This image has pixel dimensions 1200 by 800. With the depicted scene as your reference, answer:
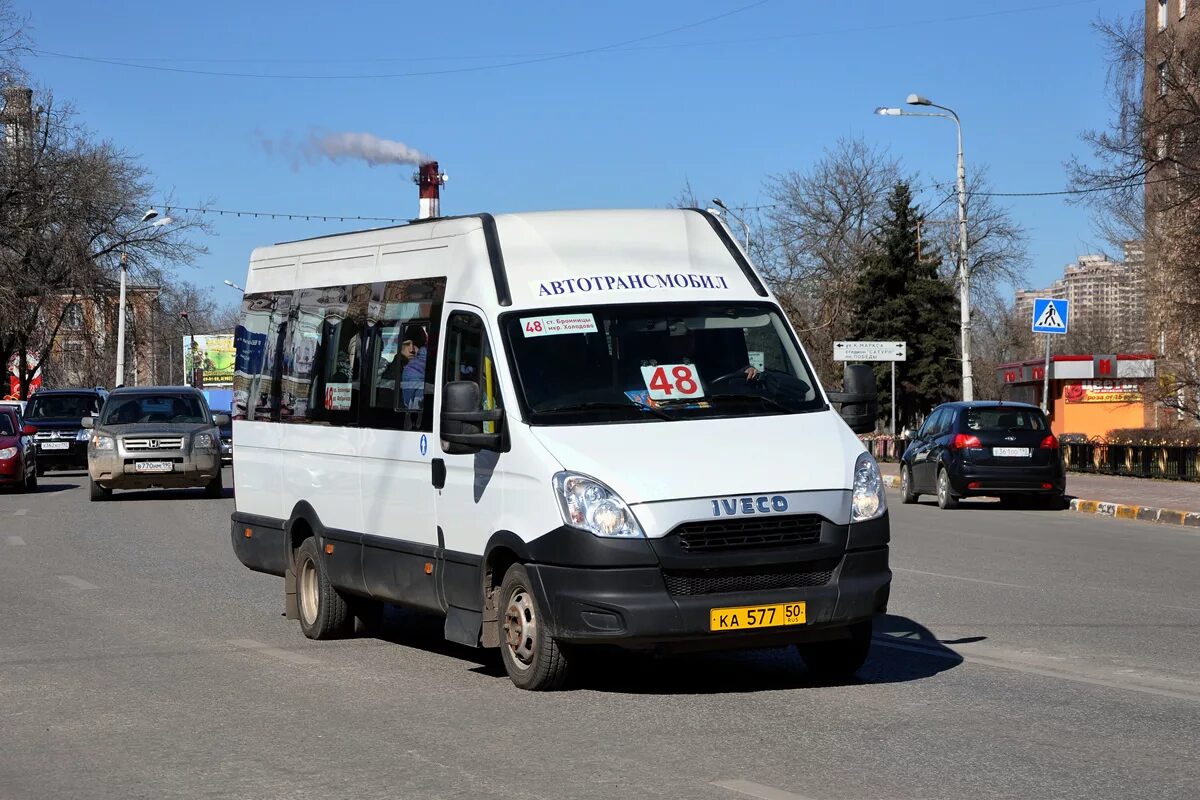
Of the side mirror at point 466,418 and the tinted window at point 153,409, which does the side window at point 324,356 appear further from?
the tinted window at point 153,409

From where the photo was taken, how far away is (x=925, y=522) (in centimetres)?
2344

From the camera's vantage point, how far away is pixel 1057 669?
9.48 meters

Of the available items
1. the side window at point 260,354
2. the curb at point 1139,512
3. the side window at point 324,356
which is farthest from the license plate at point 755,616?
the curb at point 1139,512

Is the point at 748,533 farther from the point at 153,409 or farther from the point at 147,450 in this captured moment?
the point at 153,409

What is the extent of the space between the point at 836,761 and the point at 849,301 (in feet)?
208

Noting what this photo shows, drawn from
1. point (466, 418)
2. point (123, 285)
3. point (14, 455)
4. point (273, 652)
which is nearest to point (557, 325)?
point (466, 418)

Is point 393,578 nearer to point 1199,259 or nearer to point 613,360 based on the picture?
point 613,360

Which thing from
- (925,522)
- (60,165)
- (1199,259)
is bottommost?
(925,522)

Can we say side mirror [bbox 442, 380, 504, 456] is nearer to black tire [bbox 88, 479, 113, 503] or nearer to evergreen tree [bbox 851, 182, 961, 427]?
black tire [bbox 88, 479, 113, 503]

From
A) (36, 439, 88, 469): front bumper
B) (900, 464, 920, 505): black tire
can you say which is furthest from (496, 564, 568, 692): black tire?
(36, 439, 88, 469): front bumper

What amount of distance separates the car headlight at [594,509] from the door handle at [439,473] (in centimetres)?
134

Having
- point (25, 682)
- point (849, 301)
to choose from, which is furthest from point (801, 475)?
point (849, 301)


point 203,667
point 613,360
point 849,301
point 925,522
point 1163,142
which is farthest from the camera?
point 849,301

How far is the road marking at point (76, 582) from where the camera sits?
14.9 metres
